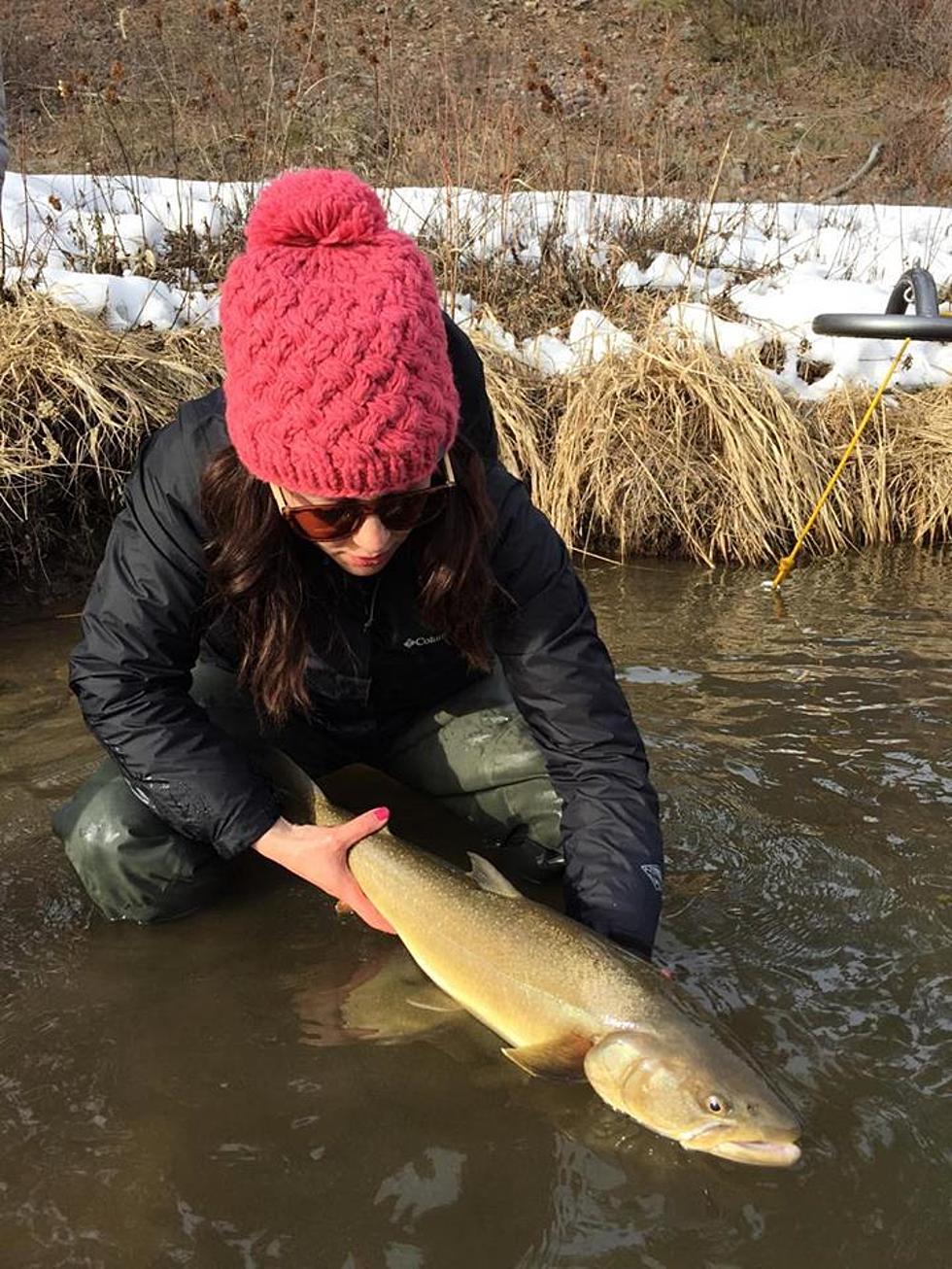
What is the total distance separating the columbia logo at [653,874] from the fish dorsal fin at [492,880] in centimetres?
27

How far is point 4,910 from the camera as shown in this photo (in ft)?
9.71

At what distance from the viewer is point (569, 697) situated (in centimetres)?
270

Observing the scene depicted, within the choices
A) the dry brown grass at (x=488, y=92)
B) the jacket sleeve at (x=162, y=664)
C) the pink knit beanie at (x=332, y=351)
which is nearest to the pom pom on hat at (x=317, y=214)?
the pink knit beanie at (x=332, y=351)

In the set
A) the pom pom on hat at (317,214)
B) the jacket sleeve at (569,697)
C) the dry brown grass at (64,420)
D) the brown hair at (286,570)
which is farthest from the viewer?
the dry brown grass at (64,420)

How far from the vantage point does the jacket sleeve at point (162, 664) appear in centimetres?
254

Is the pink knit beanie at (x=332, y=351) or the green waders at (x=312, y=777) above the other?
the pink knit beanie at (x=332, y=351)

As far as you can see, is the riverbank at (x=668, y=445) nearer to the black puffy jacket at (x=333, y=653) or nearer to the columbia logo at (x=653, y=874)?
the black puffy jacket at (x=333, y=653)

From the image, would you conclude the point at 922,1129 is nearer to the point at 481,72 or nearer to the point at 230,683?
the point at 230,683

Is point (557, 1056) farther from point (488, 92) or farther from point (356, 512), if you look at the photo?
point (488, 92)

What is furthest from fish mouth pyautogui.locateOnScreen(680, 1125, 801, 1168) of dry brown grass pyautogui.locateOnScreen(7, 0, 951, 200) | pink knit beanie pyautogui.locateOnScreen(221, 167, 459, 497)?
dry brown grass pyautogui.locateOnScreen(7, 0, 951, 200)

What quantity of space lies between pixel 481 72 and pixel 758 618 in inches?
589

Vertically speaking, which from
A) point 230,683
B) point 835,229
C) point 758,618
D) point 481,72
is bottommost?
point 758,618

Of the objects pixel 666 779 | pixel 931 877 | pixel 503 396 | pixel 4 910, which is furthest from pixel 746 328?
pixel 4 910

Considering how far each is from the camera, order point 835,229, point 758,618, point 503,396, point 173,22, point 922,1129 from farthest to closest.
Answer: point 173,22 → point 835,229 → point 503,396 → point 758,618 → point 922,1129
